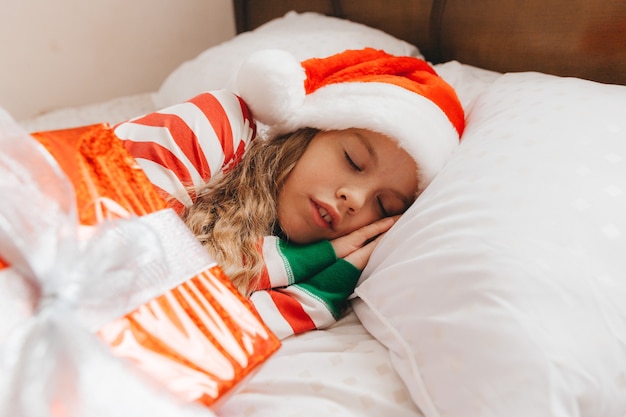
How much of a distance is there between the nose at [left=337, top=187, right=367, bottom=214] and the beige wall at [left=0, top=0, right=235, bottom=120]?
3.91 feet

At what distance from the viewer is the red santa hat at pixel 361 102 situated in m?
0.84

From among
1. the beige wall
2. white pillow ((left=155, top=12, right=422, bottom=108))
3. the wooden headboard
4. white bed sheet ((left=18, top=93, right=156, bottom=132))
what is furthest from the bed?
the beige wall

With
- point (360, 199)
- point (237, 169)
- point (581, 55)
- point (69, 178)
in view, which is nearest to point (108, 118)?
point (237, 169)

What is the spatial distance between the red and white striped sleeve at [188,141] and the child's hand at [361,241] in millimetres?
235

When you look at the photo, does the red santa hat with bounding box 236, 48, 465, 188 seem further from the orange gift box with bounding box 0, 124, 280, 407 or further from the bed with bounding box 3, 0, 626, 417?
the orange gift box with bounding box 0, 124, 280, 407

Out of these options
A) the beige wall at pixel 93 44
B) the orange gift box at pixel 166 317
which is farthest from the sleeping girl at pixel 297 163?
the beige wall at pixel 93 44

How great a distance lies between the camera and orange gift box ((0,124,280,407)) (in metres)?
0.41

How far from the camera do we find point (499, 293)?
53 cm

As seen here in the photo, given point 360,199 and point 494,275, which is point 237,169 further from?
point 494,275

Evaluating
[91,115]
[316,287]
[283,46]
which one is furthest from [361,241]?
[91,115]

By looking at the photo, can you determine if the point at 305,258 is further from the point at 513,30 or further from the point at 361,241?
the point at 513,30

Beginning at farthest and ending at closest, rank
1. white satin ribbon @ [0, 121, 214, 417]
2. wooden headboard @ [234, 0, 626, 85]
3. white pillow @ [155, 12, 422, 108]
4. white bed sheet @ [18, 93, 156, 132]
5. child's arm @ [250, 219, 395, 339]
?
white bed sheet @ [18, 93, 156, 132] < white pillow @ [155, 12, 422, 108] < wooden headboard @ [234, 0, 626, 85] < child's arm @ [250, 219, 395, 339] < white satin ribbon @ [0, 121, 214, 417]

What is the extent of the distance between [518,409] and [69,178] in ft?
1.56

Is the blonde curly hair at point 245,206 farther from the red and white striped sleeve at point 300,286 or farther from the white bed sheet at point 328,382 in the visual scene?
the white bed sheet at point 328,382
